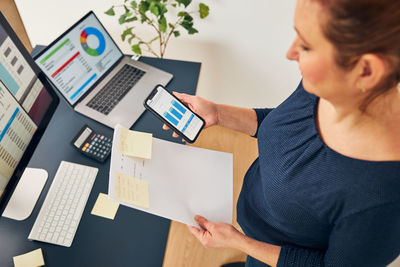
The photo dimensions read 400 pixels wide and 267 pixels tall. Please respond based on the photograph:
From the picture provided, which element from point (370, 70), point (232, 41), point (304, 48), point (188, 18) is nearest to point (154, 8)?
point (188, 18)

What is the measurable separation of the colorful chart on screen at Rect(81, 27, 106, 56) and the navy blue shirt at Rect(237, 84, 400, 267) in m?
0.70

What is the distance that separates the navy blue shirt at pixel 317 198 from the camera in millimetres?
491

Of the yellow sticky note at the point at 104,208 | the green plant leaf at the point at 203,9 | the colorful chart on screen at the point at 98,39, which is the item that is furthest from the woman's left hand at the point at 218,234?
the green plant leaf at the point at 203,9

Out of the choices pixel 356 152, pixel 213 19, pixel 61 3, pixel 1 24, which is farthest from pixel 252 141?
pixel 61 3

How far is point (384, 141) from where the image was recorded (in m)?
0.51

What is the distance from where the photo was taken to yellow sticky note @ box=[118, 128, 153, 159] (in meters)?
0.83

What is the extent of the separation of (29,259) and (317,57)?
2.71ft

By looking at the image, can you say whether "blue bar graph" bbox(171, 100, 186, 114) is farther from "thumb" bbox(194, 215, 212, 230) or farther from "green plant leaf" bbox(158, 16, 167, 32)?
"green plant leaf" bbox(158, 16, 167, 32)

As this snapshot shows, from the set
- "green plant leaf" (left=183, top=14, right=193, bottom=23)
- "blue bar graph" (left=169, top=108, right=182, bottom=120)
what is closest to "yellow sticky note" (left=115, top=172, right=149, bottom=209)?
"blue bar graph" (left=169, top=108, right=182, bottom=120)

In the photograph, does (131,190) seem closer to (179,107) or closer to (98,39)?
(179,107)

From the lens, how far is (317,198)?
561 millimetres

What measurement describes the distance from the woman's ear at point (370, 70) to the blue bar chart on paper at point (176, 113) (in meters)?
0.54

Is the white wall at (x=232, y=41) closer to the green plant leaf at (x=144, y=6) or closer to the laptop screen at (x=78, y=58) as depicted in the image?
the green plant leaf at (x=144, y=6)

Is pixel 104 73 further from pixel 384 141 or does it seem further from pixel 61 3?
pixel 384 141
